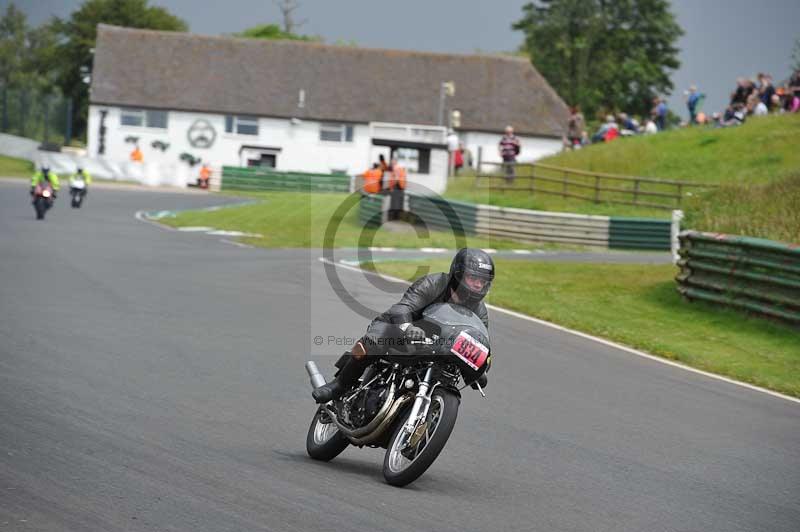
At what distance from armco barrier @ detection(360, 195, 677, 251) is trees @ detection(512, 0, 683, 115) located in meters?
53.5

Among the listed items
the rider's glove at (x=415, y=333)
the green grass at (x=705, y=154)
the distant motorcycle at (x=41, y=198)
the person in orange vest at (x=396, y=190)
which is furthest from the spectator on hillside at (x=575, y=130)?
the rider's glove at (x=415, y=333)

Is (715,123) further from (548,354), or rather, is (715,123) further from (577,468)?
(577,468)

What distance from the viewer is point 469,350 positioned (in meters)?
7.16

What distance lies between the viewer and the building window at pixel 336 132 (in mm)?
74438

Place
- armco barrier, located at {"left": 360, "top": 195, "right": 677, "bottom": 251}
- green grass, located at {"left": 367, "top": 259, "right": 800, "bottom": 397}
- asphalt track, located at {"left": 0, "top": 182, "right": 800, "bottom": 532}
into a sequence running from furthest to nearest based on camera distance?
armco barrier, located at {"left": 360, "top": 195, "right": 677, "bottom": 251}, green grass, located at {"left": 367, "top": 259, "right": 800, "bottom": 397}, asphalt track, located at {"left": 0, "top": 182, "right": 800, "bottom": 532}

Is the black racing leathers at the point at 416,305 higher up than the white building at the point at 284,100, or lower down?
lower down

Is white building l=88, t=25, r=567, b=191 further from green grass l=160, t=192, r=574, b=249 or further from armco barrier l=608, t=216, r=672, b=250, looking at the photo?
armco barrier l=608, t=216, r=672, b=250

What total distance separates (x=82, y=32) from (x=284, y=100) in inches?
887

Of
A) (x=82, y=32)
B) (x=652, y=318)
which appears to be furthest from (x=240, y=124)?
(x=652, y=318)

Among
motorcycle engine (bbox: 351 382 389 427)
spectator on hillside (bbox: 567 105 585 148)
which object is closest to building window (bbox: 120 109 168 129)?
spectator on hillside (bbox: 567 105 585 148)

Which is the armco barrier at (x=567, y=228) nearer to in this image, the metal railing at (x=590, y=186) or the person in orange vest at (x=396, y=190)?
the person in orange vest at (x=396, y=190)

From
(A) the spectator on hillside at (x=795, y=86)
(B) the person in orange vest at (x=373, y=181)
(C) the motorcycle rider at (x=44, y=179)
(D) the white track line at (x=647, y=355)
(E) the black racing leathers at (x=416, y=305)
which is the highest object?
(A) the spectator on hillside at (x=795, y=86)

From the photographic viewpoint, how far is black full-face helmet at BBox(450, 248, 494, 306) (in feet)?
24.4

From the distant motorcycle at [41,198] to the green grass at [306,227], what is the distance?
139 inches
